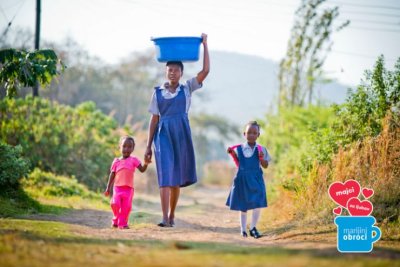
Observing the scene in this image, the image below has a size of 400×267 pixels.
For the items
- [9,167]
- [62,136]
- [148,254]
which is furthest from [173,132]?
[62,136]

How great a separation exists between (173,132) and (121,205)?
1.27m

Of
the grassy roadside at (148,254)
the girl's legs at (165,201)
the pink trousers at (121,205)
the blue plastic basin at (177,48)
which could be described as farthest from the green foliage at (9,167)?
the grassy roadside at (148,254)

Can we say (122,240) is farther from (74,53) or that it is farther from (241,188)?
(74,53)

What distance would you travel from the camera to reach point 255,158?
9195 millimetres

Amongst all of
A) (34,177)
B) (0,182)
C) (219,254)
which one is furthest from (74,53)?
(219,254)

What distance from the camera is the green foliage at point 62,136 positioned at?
691 inches

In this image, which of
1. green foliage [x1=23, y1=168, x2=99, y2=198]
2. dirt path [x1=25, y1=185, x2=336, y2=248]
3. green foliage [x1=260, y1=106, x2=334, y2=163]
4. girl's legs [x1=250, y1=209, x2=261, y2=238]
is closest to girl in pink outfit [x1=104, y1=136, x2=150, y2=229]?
dirt path [x1=25, y1=185, x2=336, y2=248]

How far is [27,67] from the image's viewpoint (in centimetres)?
1027

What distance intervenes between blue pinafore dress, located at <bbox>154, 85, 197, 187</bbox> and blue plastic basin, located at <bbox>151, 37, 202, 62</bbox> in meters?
0.42

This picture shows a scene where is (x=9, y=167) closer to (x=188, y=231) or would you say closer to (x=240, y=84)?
(x=188, y=231)

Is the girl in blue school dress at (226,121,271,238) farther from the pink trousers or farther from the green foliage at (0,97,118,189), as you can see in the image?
the green foliage at (0,97,118,189)

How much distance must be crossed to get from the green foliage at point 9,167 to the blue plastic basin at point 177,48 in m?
3.99

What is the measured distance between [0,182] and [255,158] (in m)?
4.91

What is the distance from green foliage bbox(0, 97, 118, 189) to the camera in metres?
17.6
